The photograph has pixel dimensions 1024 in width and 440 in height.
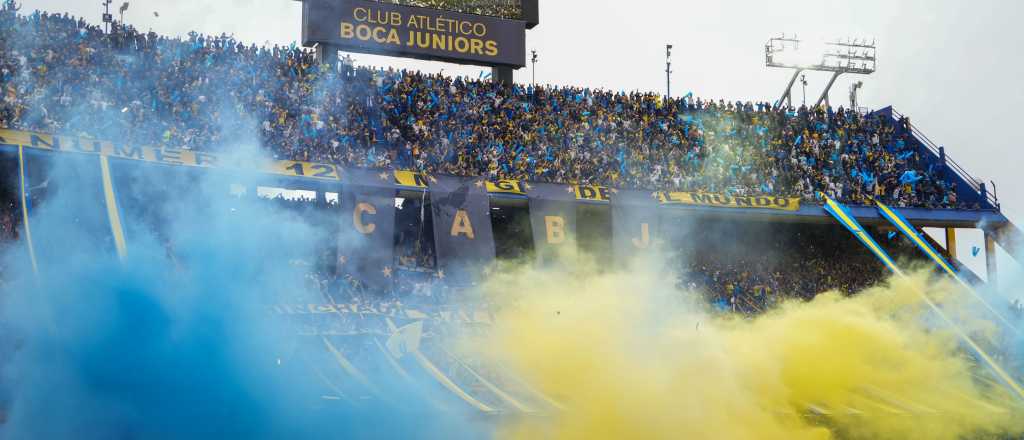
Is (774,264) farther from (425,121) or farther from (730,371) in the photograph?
(730,371)

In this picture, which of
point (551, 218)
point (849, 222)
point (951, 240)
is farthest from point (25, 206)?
point (951, 240)

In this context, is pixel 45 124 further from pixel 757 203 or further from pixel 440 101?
pixel 757 203

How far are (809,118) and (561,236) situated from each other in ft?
33.2

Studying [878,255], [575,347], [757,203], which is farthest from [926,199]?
[575,347]

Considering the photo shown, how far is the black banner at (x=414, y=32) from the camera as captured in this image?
79.4ft

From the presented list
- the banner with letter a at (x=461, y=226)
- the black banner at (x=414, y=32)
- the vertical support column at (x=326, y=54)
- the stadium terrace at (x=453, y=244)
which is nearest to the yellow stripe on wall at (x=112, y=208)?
the stadium terrace at (x=453, y=244)

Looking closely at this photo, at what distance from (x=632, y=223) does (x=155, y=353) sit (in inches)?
511

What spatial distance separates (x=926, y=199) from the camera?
1088 inches

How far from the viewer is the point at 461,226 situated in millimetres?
21688

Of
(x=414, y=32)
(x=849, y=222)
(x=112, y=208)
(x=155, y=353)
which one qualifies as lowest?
(x=155, y=353)

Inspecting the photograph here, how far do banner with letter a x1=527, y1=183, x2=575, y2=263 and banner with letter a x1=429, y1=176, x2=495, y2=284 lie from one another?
111 cm

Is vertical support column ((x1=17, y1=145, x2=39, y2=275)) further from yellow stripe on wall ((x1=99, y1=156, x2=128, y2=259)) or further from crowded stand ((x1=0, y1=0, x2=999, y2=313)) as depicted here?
yellow stripe on wall ((x1=99, y1=156, x2=128, y2=259))

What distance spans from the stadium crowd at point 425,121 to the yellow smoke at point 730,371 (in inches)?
181

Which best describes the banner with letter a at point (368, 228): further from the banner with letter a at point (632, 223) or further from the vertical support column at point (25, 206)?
the vertical support column at point (25, 206)
